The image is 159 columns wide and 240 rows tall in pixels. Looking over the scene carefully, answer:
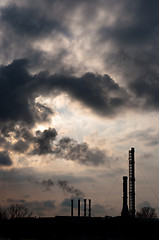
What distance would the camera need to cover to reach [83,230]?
123 feet

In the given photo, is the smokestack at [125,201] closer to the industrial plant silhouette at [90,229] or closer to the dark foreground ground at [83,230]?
the industrial plant silhouette at [90,229]

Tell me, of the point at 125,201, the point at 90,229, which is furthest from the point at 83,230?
the point at 125,201

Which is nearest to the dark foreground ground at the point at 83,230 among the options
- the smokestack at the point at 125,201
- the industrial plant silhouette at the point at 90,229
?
the industrial plant silhouette at the point at 90,229

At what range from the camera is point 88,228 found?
38688 millimetres

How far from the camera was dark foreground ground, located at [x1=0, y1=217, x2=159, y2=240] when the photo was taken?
3206 cm

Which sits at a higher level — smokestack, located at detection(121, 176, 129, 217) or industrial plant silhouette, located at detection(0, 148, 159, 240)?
smokestack, located at detection(121, 176, 129, 217)

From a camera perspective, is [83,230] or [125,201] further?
[125,201]

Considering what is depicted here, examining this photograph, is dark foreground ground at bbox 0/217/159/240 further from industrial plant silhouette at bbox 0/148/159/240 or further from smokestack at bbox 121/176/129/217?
smokestack at bbox 121/176/129/217

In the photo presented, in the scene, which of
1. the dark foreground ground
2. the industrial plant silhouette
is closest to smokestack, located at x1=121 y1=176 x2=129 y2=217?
the industrial plant silhouette

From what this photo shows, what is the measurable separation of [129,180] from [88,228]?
12.5 m

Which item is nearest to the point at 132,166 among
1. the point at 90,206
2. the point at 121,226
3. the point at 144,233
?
the point at 121,226

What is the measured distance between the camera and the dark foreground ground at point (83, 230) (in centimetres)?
3206

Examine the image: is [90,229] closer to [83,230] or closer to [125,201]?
[83,230]

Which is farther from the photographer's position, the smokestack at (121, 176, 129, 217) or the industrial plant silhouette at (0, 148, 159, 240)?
the smokestack at (121, 176, 129, 217)
